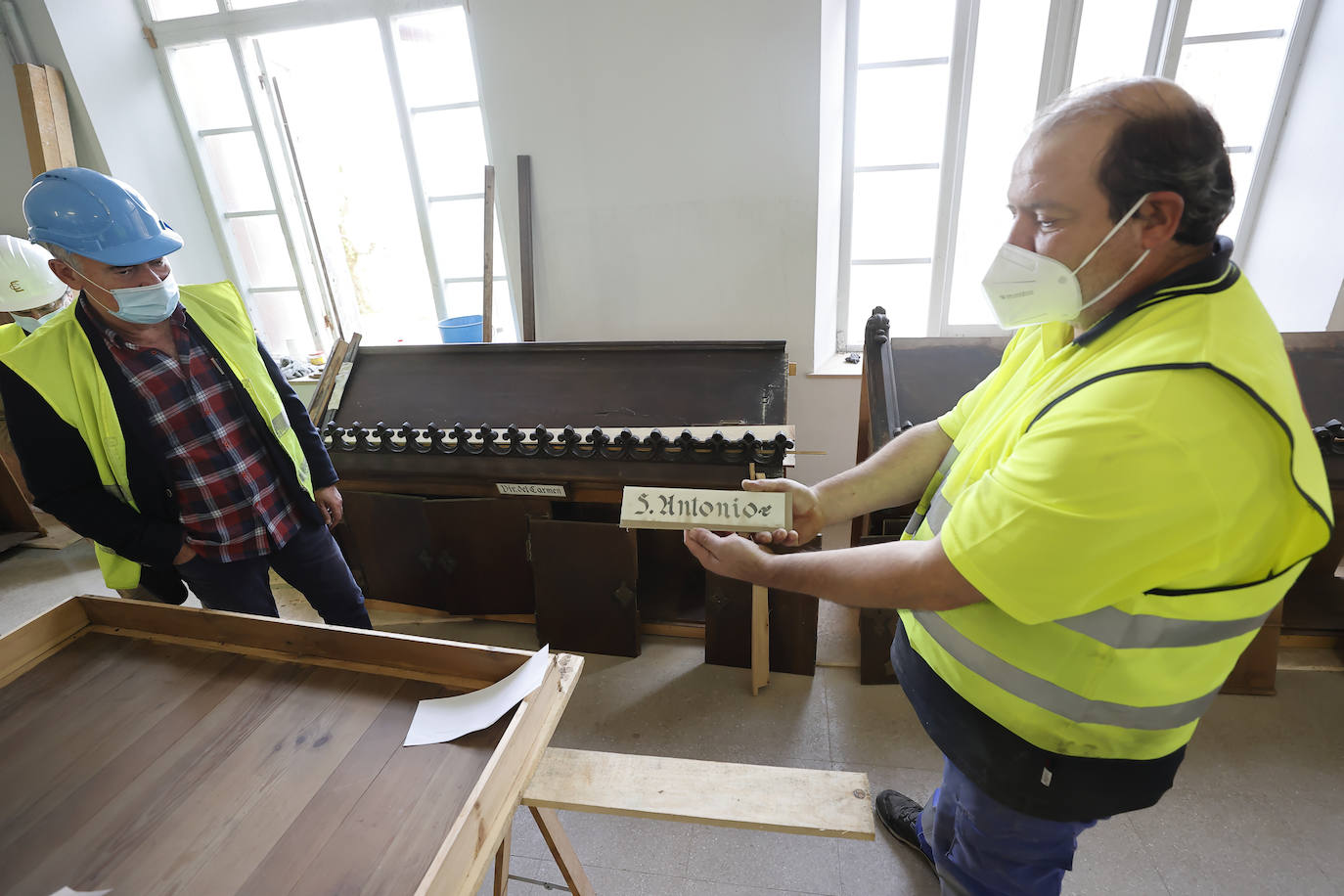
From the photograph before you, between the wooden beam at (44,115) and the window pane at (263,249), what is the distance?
803mm

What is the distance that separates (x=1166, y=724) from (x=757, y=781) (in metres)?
0.68

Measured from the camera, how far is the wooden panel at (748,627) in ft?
6.86

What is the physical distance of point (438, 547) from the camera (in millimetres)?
2320

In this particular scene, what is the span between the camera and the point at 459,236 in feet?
11.7

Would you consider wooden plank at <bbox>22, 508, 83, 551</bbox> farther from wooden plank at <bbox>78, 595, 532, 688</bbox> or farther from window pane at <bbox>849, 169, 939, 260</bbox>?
window pane at <bbox>849, 169, 939, 260</bbox>

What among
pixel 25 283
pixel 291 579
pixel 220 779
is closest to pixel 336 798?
pixel 220 779

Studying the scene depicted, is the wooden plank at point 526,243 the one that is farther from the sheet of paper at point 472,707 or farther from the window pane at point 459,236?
the sheet of paper at point 472,707

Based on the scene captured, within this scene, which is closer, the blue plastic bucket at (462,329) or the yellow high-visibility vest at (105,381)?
the yellow high-visibility vest at (105,381)

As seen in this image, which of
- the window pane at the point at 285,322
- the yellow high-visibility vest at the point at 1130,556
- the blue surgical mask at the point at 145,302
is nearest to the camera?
the yellow high-visibility vest at the point at 1130,556

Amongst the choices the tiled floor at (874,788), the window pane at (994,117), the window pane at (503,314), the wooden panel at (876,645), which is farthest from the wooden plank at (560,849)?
the window pane at (503,314)

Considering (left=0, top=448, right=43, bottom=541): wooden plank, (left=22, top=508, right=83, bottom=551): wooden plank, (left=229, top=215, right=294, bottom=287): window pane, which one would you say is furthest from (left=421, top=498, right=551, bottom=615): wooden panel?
(left=0, top=448, right=43, bottom=541): wooden plank

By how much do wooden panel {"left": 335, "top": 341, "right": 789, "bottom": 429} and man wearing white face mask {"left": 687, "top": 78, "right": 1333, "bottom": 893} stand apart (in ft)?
4.06

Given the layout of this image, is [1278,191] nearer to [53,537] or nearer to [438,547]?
[438,547]

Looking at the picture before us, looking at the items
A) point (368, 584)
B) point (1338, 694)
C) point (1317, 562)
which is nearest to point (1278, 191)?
point (1317, 562)
